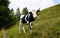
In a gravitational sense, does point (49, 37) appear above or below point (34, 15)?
below

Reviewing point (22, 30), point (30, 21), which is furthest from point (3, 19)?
point (30, 21)

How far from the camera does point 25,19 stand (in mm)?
15234

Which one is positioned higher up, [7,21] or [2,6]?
[2,6]

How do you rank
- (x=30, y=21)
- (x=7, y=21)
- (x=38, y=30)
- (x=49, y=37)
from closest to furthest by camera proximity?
(x=49, y=37), (x=30, y=21), (x=38, y=30), (x=7, y=21)

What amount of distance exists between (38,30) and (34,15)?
199 centimetres

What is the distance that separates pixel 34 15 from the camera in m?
14.2

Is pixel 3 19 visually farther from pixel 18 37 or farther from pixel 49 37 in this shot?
pixel 49 37

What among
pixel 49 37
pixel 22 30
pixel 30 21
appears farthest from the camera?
pixel 22 30

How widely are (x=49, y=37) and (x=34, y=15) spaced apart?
1.78 metres

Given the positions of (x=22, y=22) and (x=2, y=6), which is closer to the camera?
(x=22, y=22)

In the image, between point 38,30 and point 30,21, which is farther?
point 38,30

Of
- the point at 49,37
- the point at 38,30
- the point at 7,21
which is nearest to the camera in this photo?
the point at 49,37

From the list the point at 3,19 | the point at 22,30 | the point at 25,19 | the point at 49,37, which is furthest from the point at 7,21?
the point at 49,37

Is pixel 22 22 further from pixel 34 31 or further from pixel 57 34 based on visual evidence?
pixel 57 34
